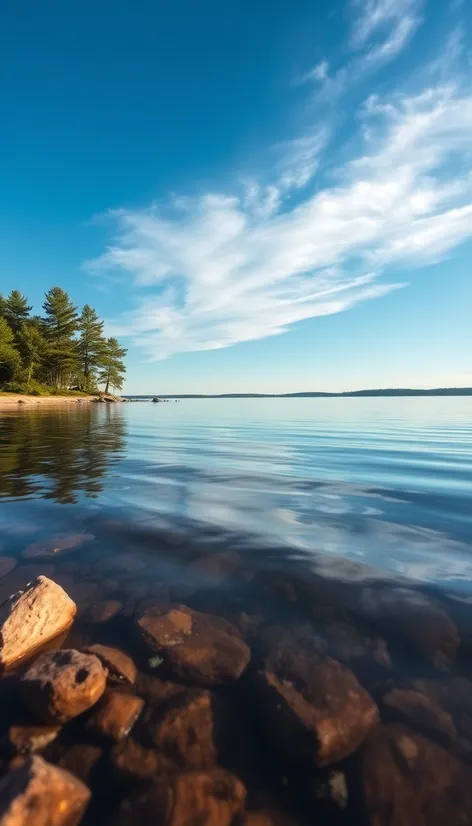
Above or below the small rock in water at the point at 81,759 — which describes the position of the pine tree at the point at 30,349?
above

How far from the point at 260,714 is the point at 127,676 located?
1060 mm

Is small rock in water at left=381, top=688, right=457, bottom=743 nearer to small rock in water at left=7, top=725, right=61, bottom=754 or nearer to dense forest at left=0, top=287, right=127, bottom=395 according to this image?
small rock in water at left=7, top=725, right=61, bottom=754

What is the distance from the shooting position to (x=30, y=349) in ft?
245

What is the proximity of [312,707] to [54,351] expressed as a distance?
89345 millimetres

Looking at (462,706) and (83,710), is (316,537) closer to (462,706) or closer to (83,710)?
(462,706)

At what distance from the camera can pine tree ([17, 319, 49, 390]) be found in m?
74.2

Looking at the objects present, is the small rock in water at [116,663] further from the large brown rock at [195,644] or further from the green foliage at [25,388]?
the green foliage at [25,388]

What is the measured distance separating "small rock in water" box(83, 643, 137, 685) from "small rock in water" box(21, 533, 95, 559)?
247 centimetres

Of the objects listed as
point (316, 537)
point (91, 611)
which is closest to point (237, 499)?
point (316, 537)

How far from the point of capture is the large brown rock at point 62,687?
252cm

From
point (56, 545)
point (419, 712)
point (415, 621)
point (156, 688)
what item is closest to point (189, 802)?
point (156, 688)

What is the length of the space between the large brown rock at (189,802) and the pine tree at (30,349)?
81.7 m

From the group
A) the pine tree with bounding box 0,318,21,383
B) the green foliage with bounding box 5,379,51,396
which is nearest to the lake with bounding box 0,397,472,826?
the pine tree with bounding box 0,318,21,383

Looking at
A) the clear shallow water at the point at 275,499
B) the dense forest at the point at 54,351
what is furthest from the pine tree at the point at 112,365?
the clear shallow water at the point at 275,499
